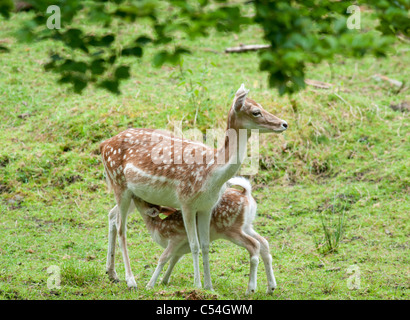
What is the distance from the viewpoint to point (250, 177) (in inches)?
363

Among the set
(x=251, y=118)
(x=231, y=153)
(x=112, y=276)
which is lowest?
(x=112, y=276)

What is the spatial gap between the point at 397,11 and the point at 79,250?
498 centimetres

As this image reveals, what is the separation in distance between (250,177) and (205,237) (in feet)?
10.2

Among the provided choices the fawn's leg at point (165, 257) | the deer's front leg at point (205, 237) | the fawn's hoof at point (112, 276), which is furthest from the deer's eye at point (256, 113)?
the fawn's hoof at point (112, 276)

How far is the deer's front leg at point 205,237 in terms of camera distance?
6117 mm

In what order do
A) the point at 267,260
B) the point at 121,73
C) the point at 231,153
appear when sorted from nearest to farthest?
the point at 121,73 < the point at 231,153 < the point at 267,260

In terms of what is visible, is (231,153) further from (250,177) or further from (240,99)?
(250,177)

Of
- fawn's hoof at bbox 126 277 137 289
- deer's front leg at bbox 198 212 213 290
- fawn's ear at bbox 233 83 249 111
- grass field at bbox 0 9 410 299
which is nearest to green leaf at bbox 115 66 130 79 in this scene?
fawn's ear at bbox 233 83 249 111

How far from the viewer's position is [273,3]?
12.7 feet

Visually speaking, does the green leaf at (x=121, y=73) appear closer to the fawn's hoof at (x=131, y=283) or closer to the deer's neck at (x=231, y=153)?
the deer's neck at (x=231, y=153)

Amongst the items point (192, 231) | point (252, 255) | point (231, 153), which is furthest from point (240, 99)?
point (252, 255)

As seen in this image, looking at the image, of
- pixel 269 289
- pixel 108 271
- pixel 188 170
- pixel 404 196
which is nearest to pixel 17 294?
pixel 108 271

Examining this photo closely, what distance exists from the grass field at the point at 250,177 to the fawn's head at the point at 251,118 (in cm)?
170
